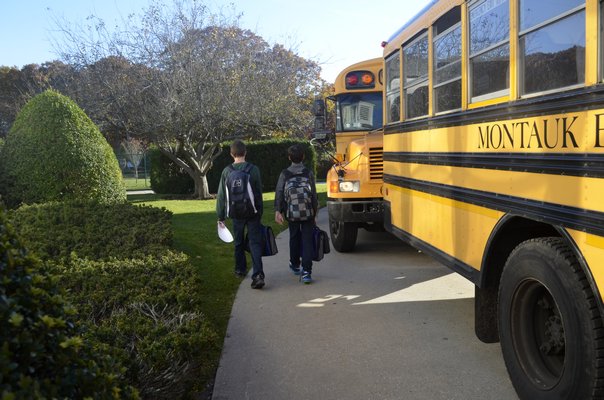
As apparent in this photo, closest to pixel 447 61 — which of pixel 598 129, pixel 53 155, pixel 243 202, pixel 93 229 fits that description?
pixel 598 129

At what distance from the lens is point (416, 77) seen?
5.29 metres

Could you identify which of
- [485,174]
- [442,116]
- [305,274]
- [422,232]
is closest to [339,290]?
[305,274]

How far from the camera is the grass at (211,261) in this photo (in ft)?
16.9

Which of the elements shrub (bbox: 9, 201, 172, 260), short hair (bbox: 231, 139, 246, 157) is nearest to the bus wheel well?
shrub (bbox: 9, 201, 172, 260)

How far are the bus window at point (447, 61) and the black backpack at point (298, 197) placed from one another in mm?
2134

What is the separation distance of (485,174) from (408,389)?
4.66 ft

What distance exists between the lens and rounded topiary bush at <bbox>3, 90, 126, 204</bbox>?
8602mm

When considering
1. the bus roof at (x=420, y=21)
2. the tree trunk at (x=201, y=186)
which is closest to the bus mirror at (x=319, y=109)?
the bus roof at (x=420, y=21)

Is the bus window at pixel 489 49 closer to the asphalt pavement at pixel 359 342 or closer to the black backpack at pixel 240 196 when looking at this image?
the asphalt pavement at pixel 359 342

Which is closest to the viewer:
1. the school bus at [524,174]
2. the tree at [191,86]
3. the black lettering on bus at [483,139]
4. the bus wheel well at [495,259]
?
the school bus at [524,174]

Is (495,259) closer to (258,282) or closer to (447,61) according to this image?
(447,61)

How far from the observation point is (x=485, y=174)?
3.60 meters

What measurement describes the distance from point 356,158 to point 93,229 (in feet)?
11.2

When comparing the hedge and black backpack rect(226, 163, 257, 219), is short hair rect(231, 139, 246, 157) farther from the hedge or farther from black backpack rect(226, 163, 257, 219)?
the hedge
